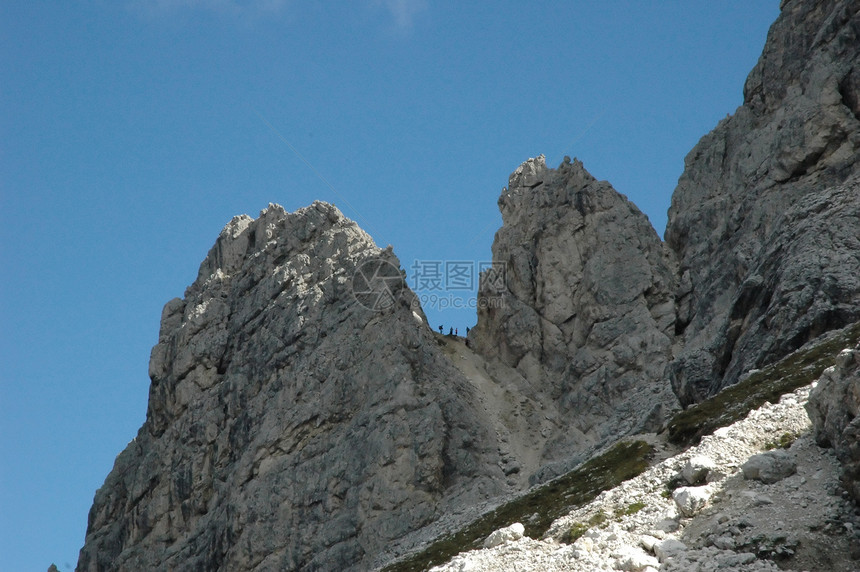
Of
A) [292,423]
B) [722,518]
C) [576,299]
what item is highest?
[576,299]

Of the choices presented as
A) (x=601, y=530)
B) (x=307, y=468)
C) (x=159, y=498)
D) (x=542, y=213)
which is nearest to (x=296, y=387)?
(x=307, y=468)

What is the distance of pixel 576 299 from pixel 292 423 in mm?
34966

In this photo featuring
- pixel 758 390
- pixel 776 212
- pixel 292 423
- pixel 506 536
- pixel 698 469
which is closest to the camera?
pixel 698 469

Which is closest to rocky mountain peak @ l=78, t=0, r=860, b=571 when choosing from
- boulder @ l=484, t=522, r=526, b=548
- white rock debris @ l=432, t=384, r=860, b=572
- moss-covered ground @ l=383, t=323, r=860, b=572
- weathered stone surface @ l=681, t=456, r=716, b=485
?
moss-covered ground @ l=383, t=323, r=860, b=572

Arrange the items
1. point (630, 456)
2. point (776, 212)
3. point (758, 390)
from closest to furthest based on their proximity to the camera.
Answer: point (758, 390)
point (630, 456)
point (776, 212)

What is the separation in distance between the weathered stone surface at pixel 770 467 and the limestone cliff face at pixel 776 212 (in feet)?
87.1

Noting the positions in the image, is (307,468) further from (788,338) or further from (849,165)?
(849,165)

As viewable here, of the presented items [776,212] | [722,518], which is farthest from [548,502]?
[776,212]

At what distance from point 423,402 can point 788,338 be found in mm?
39155

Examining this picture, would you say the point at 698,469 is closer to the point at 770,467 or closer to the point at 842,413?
the point at 770,467

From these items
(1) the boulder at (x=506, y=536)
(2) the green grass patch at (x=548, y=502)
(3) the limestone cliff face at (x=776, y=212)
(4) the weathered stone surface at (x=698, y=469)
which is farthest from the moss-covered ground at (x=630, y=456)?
(4) the weathered stone surface at (x=698, y=469)

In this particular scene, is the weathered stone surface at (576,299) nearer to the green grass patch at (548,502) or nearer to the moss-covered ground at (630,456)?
the green grass patch at (548,502)

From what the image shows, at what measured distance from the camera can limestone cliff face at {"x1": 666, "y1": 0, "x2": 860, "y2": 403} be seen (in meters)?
70.9

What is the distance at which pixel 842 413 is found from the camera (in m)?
40.8
